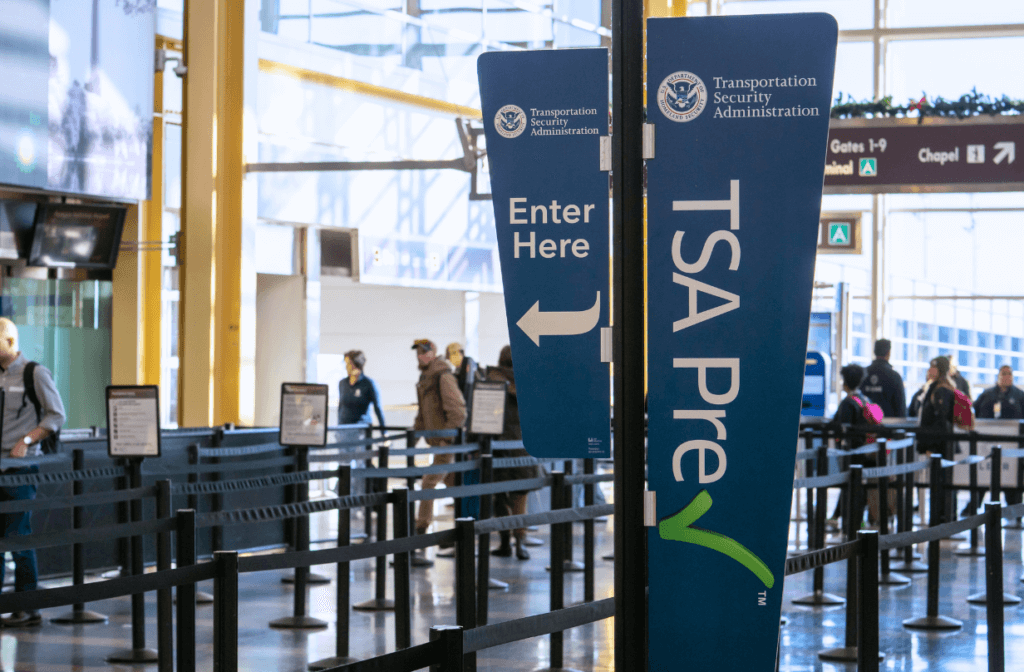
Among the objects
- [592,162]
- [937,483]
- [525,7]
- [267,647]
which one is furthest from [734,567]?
[525,7]

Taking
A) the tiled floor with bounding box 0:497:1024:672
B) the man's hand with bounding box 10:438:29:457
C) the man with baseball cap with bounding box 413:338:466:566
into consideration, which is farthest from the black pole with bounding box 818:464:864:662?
the man's hand with bounding box 10:438:29:457

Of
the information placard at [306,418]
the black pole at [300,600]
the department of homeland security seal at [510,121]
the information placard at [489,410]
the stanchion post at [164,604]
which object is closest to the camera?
the department of homeland security seal at [510,121]

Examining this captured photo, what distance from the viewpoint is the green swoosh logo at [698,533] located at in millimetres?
2971

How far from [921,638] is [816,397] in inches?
346

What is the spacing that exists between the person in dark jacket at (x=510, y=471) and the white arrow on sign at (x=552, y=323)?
19.8 feet

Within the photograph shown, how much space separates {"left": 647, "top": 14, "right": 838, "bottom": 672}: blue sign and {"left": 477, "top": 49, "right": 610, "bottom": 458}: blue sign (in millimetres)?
834

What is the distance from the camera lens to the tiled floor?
644 cm

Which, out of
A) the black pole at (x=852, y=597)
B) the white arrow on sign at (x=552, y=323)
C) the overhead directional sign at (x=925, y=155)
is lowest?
the black pole at (x=852, y=597)

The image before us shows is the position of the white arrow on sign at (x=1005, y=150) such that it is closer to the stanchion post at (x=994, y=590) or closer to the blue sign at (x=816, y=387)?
the blue sign at (x=816, y=387)

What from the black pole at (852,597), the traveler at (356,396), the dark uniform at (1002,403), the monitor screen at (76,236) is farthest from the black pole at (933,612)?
the monitor screen at (76,236)

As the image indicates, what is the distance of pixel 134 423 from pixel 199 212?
601 cm

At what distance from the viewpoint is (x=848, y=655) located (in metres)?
6.50

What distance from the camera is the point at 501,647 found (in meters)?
6.80

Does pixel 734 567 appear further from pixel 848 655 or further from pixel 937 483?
pixel 937 483
